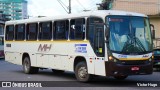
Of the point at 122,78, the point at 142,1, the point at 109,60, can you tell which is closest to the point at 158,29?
the point at 142,1

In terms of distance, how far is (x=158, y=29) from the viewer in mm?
40281

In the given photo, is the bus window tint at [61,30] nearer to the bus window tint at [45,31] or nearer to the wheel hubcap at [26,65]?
the bus window tint at [45,31]

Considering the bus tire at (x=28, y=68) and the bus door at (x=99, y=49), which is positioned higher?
the bus door at (x=99, y=49)

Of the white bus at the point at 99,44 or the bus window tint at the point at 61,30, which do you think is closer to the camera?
the white bus at the point at 99,44

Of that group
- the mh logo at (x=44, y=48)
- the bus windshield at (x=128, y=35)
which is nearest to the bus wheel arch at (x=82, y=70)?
the bus windshield at (x=128, y=35)

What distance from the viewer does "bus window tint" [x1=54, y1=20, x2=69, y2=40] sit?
1847 centimetres

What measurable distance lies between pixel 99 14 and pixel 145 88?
11.1ft

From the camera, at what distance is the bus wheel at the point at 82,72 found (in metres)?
16.6

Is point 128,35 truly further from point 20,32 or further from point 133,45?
point 20,32

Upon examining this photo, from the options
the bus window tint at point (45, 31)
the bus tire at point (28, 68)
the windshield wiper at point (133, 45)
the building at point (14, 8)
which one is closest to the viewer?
the windshield wiper at point (133, 45)

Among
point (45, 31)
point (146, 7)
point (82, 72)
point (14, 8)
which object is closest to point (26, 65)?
point (45, 31)

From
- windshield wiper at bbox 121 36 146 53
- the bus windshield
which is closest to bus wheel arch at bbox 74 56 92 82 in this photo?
the bus windshield

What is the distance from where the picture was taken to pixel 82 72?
55.2 feet

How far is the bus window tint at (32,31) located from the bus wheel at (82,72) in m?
5.35
